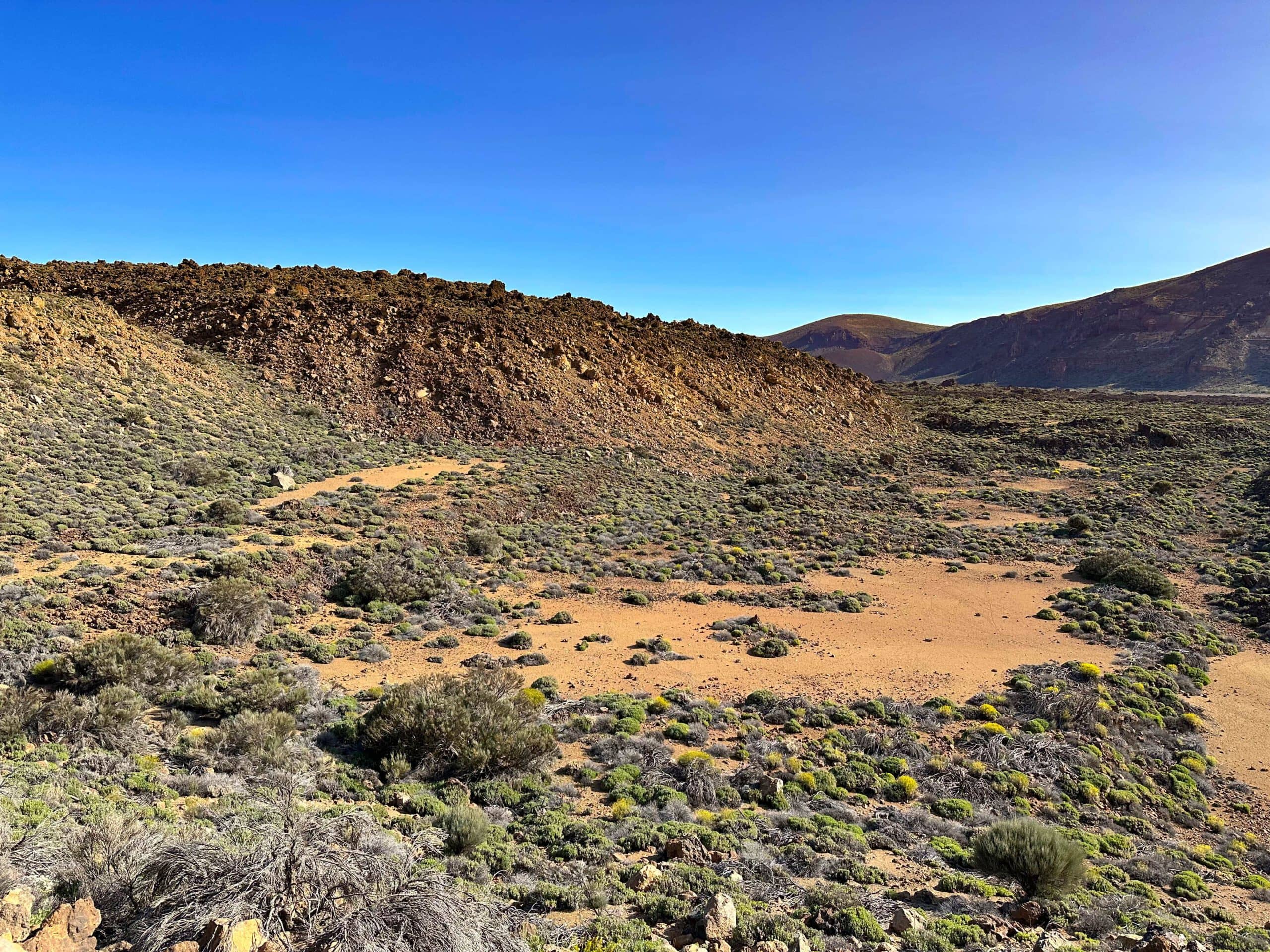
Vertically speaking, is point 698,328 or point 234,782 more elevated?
point 698,328

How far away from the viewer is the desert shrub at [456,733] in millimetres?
7809

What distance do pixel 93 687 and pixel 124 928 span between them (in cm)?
620

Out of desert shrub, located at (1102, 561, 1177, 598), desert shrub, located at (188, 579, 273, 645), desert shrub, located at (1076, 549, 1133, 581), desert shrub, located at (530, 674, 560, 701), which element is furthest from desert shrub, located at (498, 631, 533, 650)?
desert shrub, located at (1076, 549, 1133, 581)

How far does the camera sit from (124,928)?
148 inches

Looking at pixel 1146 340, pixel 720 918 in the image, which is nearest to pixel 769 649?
pixel 720 918

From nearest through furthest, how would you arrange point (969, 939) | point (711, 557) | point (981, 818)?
point (969, 939)
point (981, 818)
point (711, 557)

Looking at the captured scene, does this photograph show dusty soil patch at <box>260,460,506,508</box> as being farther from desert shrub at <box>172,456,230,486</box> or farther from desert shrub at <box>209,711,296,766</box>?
desert shrub at <box>209,711,296,766</box>

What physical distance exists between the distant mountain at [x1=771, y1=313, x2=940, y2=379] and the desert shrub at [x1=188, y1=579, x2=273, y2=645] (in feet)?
543

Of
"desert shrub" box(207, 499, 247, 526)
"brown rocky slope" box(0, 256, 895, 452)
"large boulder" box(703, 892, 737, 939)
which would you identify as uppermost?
"brown rocky slope" box(0, 256, 895, 452)

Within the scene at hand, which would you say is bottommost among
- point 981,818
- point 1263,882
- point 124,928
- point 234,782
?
point 1263,882

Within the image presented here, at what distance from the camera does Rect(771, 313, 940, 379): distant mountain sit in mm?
168750

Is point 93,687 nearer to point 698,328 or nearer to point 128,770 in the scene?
point 128,770

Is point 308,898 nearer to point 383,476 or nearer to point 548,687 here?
point 548,687

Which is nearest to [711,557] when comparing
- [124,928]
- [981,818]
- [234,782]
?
[981,818]
